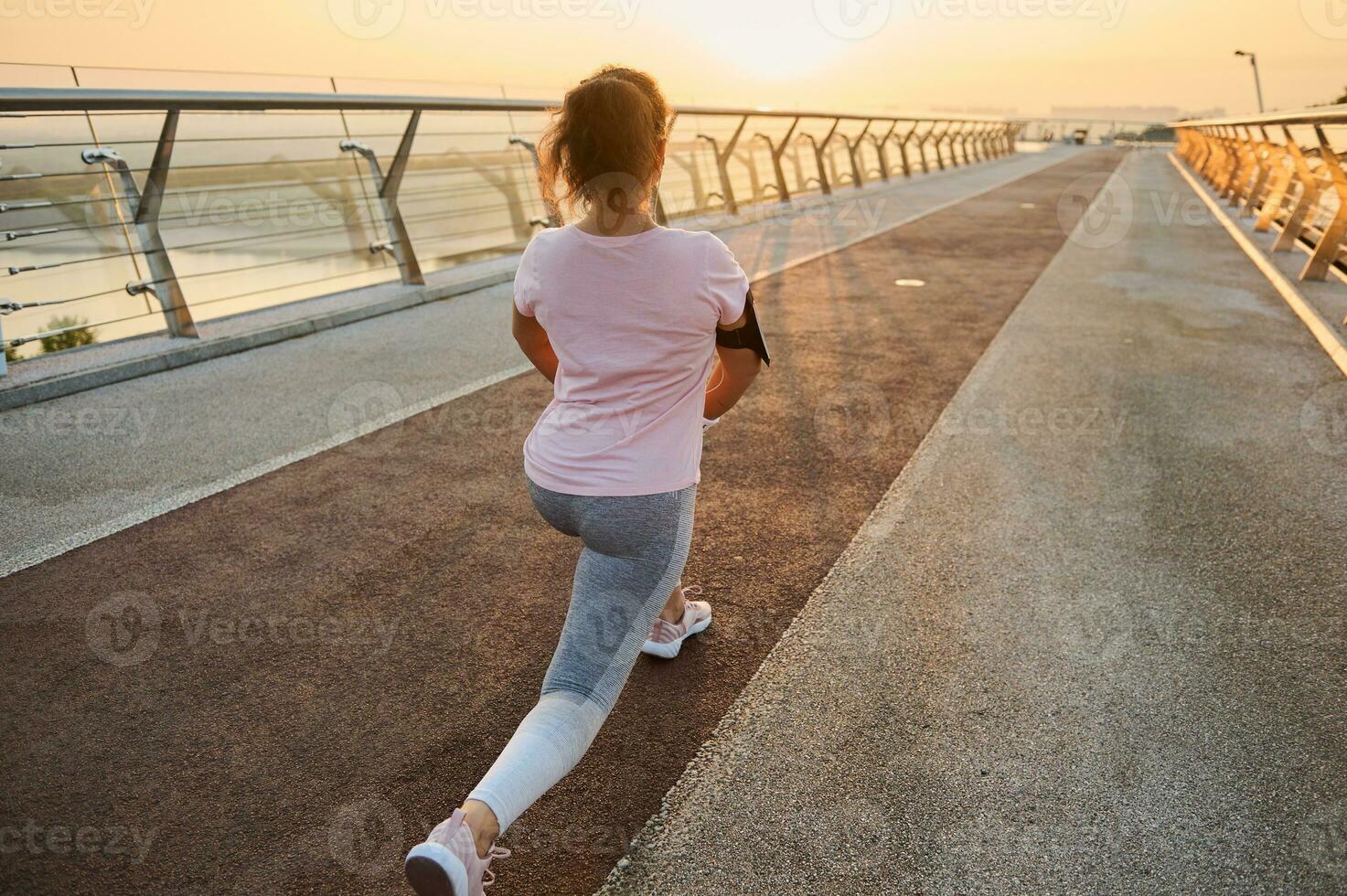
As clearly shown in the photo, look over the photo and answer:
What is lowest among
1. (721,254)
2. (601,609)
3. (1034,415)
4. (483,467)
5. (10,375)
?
(1034,415)

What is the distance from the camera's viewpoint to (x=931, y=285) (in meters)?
8.38

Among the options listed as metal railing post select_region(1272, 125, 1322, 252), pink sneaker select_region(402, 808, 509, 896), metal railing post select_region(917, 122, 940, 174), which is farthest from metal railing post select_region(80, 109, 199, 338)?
metal railing post select_region(917, 122, 940, 174)

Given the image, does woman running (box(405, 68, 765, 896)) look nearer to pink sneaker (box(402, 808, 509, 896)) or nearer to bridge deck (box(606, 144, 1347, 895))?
pink sneaker (box(402, 808, 509, 896))

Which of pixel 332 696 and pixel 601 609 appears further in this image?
pixel 332 696

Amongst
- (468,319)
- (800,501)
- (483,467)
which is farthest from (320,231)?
(800,501)

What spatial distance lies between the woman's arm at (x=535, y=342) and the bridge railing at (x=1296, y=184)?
8.15 metres

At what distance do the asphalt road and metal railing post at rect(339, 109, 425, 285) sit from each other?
3664mm

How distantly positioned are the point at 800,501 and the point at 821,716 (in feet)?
4.72

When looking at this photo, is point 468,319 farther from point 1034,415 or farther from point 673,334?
point 673,334

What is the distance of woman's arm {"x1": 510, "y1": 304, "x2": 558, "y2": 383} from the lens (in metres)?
2.00

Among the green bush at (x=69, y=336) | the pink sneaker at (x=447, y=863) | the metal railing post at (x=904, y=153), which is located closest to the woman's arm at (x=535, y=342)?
the pink sneaker at (x=447, y=863)

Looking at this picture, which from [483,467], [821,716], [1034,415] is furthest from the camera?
[1034,415]

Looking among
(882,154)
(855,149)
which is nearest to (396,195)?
(855,149)

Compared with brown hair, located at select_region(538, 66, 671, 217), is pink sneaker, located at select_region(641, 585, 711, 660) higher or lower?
lower
